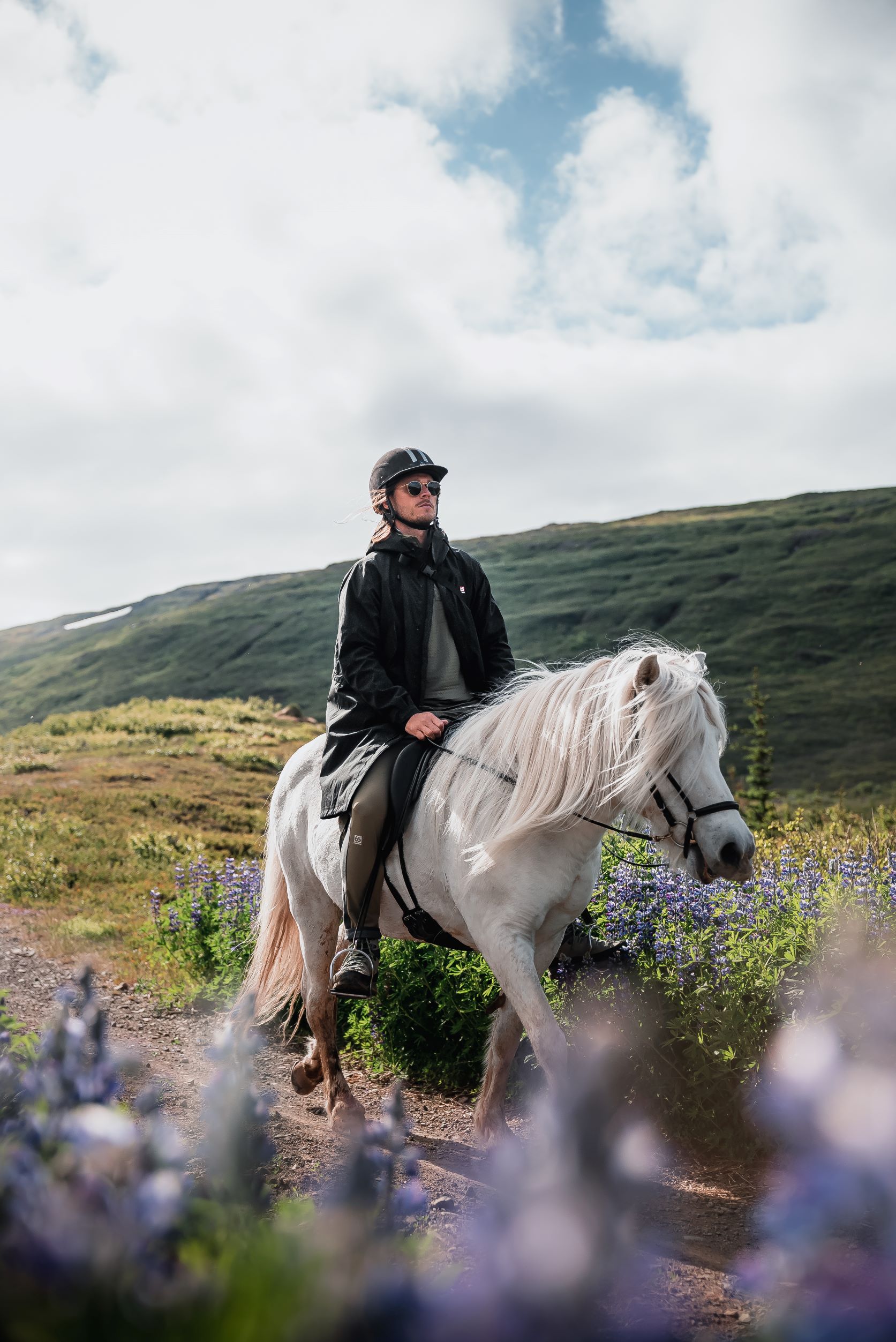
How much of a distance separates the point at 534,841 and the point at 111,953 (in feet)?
22.5

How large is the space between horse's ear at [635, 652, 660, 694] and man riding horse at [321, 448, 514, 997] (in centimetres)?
121

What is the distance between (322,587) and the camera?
8181 centimetres

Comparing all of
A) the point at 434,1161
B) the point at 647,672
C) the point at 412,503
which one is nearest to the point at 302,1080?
the point at 434,1161

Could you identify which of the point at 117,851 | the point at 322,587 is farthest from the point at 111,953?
the point at 322,587

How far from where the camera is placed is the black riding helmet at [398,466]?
4.90 m

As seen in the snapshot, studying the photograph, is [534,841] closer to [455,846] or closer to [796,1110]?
[455,846]

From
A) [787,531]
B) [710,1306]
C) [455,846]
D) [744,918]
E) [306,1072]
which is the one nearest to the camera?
[710,1306]

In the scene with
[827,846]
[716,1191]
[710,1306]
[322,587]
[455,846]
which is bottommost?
[716,1191]

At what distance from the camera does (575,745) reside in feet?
12.6

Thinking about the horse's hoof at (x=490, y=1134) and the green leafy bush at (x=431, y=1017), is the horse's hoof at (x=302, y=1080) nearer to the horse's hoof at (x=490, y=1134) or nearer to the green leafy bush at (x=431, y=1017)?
the green leafy bush at (x=431, y=1017)

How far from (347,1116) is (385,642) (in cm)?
263

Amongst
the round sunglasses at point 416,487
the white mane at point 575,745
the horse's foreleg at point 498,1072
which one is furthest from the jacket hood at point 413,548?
the horse's foreleg at point 498,1072

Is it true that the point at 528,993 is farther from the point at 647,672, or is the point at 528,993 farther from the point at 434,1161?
the point at 647,672

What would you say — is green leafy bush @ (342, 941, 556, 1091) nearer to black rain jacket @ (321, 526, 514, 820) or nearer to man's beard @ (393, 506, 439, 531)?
black rain jacket @ (321, 526, 514, 820)
